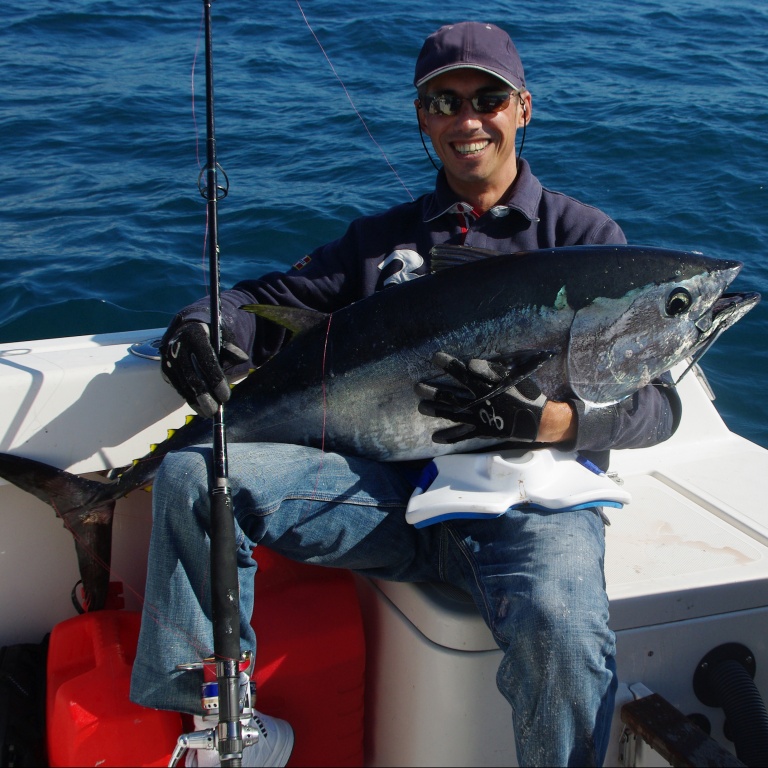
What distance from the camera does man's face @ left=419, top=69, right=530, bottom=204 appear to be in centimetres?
243

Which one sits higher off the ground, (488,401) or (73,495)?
(488,401)

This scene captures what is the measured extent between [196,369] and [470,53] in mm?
1246

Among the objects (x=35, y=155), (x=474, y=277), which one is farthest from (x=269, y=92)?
(x=474, y=277)

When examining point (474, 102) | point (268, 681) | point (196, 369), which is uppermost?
point (474, 102)

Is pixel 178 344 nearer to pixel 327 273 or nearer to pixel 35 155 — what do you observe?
pixel 327 273

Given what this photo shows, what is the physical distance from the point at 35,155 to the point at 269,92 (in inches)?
119

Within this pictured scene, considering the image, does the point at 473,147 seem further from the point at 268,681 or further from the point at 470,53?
the point at 268,681

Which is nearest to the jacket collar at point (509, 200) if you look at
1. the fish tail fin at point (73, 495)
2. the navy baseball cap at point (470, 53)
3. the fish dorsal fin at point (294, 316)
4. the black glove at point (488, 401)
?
the navy baseball cap at point (470, 53)

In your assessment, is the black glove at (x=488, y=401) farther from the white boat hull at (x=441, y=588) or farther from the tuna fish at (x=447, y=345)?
the white boat hull at (x=441, y=588)

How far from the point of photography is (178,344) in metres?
2.12

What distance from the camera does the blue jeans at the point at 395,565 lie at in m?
1.70

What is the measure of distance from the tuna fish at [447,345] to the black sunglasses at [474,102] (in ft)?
1.94

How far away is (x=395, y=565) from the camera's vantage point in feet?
6.89

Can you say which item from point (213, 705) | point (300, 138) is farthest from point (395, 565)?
point (300, 138)
